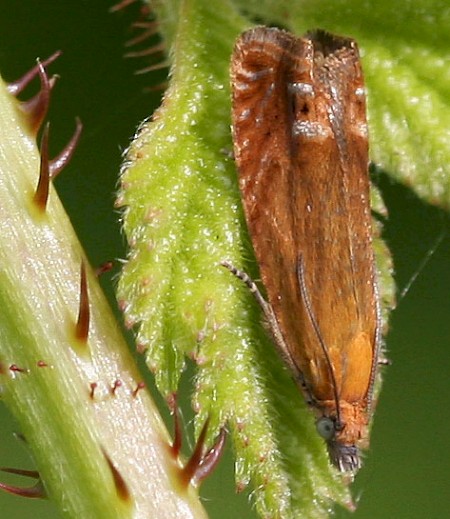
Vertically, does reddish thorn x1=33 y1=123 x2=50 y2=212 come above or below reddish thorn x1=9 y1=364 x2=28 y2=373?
above

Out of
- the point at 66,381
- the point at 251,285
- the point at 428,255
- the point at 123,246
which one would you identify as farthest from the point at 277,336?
the point at 123,246

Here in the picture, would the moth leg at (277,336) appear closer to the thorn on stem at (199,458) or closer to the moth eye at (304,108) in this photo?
the thorn on stem at (199,458)

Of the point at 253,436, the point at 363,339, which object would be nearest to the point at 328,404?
the point at 363,339

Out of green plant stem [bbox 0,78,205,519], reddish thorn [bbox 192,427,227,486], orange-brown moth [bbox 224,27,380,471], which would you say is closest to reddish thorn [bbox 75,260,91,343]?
green plant stem [bbox 0,78,205,519]

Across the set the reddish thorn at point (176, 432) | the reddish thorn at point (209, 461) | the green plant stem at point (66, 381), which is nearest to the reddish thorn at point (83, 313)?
the green plant stem at point (66, 381)

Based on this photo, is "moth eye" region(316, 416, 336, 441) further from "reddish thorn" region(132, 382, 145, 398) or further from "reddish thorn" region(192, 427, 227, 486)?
"reddish thorn" region(132, 382, 145, 398)
